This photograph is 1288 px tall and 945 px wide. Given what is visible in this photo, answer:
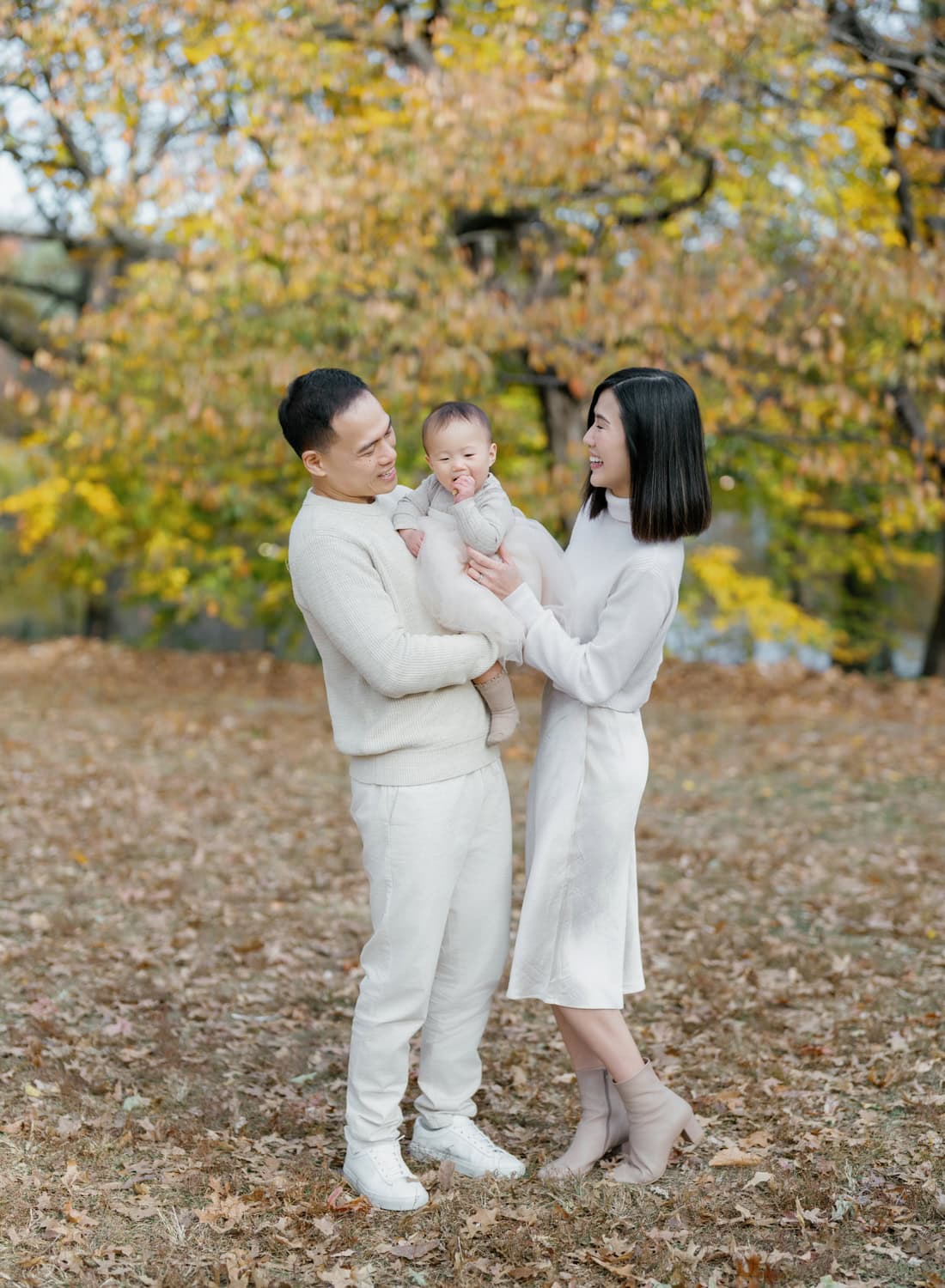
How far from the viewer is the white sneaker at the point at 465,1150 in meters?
3.34

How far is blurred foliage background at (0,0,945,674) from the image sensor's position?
28.1 feet

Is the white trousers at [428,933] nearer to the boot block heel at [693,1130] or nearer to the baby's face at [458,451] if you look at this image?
the boot block heel at [693,1130]

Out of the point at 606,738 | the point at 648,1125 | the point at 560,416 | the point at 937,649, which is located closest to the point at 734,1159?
the point at 648,1125

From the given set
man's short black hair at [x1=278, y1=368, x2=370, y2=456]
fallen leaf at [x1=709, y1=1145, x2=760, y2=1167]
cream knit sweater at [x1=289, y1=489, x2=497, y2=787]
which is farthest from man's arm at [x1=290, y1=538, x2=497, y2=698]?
fallen leaf at [x1=709, y1=1145, x2=760, y2=1167]

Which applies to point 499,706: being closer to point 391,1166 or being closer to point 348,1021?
point 391,1166

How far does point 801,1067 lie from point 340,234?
662cm

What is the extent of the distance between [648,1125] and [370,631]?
4.82ft

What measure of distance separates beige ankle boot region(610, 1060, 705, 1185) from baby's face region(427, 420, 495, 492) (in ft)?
5.13

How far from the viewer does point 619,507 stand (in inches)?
122

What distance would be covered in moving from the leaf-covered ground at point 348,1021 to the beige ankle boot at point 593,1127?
7cm

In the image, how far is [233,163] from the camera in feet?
31.8

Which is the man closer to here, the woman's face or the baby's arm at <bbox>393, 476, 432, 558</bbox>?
the baby's arm at <bbox>393, 476, 432, 558</bbox>

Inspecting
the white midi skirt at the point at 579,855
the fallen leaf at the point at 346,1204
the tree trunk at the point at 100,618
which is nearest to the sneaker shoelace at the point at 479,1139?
the fallen leaf at the point at 346,1204

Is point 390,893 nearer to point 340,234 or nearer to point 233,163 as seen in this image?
point 340,234
